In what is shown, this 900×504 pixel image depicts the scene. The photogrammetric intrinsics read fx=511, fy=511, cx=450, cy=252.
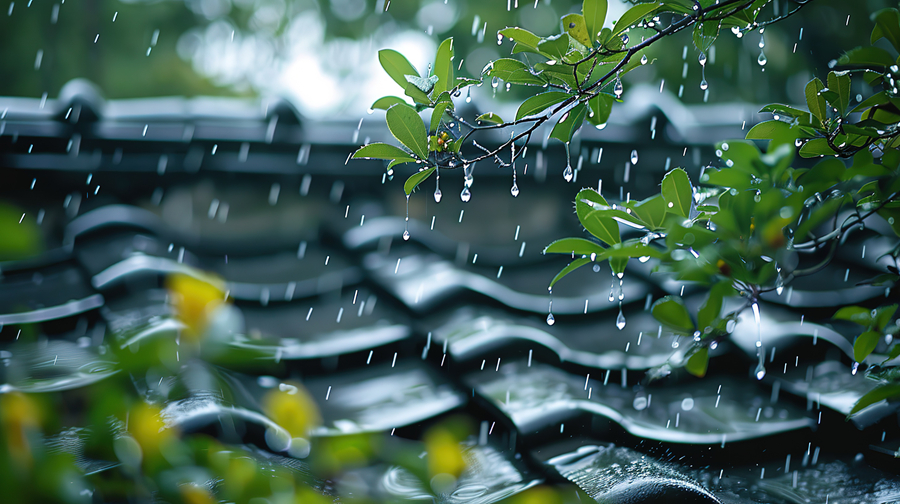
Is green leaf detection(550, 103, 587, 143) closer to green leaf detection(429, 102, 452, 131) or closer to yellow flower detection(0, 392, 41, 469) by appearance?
green leaf detection(429, 102, 452, 131)

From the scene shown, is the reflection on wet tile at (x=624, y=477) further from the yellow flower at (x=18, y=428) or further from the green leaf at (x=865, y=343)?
the yellow flower at (x=18, y=428)

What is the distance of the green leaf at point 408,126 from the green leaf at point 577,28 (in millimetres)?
255

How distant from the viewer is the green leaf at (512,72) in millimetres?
786

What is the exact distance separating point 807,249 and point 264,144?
194cm

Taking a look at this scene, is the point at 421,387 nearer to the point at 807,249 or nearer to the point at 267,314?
the point at 267,314

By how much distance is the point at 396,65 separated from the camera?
2.77 feet

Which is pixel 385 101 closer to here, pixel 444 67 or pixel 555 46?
pixel 444 67

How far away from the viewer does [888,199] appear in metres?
0.71

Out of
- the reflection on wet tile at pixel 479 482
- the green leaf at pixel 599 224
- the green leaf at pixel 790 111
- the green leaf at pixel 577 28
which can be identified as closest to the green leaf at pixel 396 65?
the green leaf at pixel 577 28

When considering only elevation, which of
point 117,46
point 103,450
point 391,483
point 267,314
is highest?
point 117,46

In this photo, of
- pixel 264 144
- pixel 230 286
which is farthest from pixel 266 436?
pixel 264 144

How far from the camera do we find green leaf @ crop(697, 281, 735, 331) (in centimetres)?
60

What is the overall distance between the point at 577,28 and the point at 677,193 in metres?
0.29

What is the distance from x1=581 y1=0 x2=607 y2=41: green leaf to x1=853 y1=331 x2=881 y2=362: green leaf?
660mm
